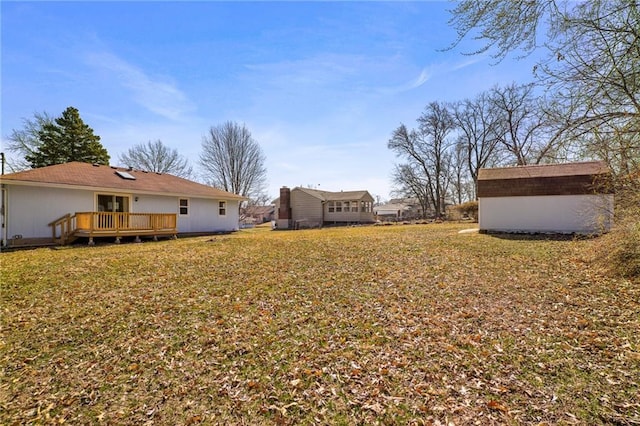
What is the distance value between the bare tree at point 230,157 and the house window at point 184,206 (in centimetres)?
1802

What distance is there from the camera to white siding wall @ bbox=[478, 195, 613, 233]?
46.2 feet

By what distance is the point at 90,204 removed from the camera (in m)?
13.8

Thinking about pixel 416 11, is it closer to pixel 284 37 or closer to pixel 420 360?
pixel 284 37

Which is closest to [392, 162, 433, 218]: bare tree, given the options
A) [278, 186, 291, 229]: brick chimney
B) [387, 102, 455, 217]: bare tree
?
[387, 102, 455, 217]: bare tree

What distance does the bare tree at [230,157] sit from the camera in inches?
1371

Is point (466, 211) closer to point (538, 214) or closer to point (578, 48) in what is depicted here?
point (538, 214)

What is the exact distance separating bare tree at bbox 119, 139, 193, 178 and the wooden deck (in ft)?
80.0

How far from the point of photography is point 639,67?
437 centimetres

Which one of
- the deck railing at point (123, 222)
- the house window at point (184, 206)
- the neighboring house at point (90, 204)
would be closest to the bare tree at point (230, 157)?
the neighboring house at point (90, 204)

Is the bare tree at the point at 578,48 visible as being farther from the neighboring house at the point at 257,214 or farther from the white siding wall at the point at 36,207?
the neighboring house at the point at 257,214

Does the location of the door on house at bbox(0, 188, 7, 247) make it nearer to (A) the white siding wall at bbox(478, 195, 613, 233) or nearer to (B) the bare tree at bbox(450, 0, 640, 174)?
(B) the bare tree at bbox(450, 0, 640, 174)

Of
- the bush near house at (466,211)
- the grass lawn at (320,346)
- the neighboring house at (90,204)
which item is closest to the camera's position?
the grass lawn at (320,346)

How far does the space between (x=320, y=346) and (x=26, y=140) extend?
3528 centimetres

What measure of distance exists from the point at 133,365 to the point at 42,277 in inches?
212
